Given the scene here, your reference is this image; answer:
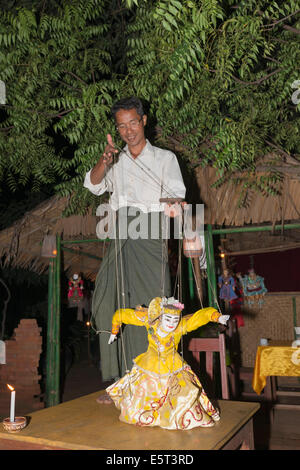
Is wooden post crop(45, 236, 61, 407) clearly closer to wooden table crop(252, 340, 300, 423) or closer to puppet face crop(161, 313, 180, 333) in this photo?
wooden table crop(252, 340, 300, 423)

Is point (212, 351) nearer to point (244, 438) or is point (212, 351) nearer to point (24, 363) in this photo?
point (244, 438)

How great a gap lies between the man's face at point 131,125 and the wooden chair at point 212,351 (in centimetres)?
156

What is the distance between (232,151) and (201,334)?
6.84 ft

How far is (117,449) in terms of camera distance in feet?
5.50

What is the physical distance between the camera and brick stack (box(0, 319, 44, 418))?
637 cm

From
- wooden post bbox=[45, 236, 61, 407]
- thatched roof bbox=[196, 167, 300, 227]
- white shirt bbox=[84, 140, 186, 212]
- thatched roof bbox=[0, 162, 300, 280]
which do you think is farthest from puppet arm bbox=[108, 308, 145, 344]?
wooden post bbox=[45, 236, 61, 407]

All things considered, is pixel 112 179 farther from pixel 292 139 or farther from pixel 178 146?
pixel 292 139

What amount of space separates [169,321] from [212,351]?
110cm

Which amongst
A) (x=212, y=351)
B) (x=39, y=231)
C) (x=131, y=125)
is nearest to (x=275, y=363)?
(x=212, y=351)

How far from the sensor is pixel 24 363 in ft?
21.2

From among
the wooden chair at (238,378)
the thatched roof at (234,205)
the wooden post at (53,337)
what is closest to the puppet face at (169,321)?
the thatched roof at (234,205)

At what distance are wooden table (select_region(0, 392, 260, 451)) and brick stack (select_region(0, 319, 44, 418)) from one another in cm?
438

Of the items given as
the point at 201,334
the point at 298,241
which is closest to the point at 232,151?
the point at 201,334

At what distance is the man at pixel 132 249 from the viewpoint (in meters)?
2.45
